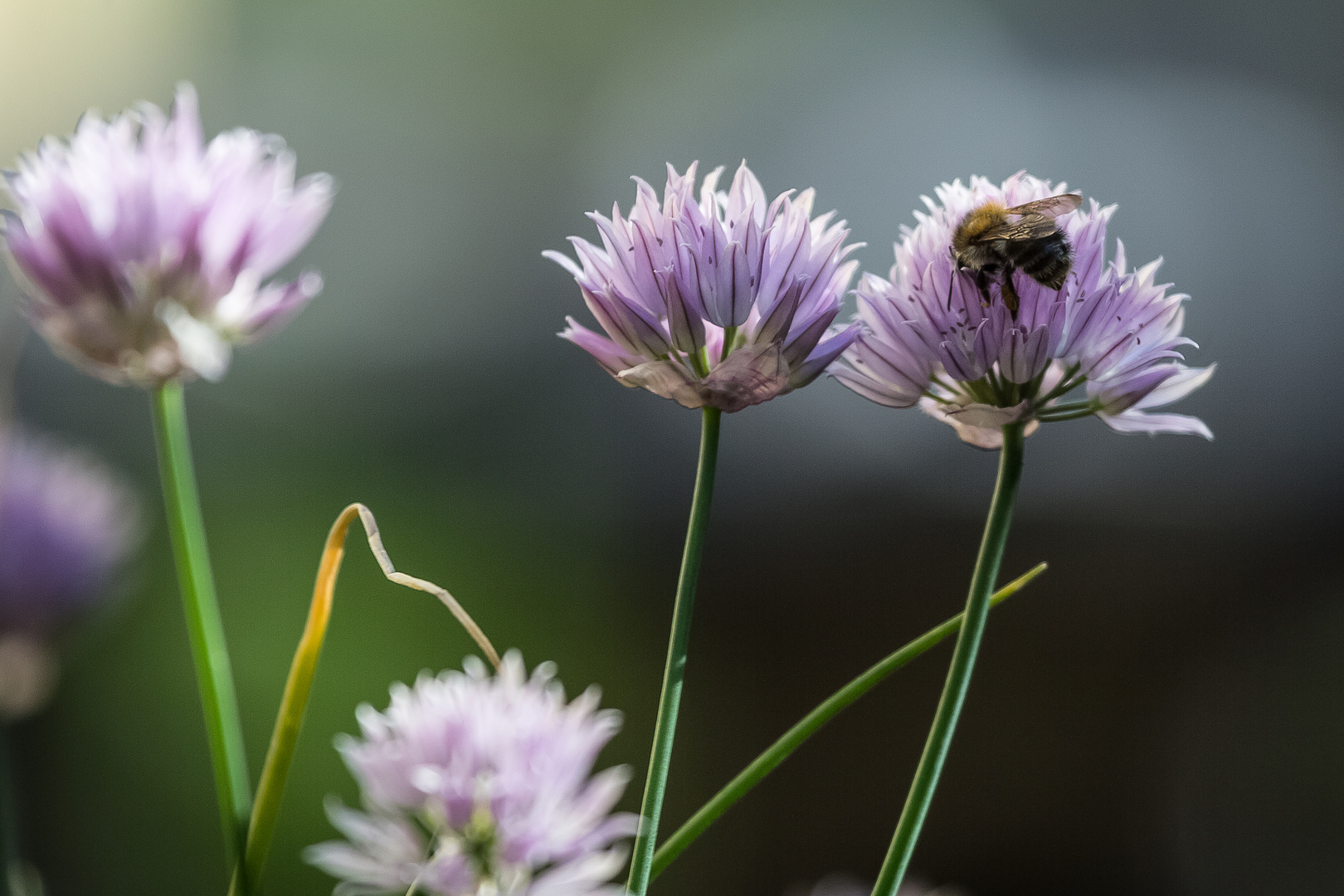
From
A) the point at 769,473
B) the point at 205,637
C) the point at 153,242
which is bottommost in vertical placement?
the point at 769,473

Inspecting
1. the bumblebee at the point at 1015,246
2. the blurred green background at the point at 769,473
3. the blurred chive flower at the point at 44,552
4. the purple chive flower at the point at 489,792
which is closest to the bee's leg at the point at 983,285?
the bumblebee at the point at 1015,246

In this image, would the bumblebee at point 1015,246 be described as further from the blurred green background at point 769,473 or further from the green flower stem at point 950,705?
the blurred green background at point 769,473

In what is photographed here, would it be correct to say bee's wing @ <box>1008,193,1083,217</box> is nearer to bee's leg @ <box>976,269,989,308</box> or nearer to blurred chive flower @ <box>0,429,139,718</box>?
bee's leg @ <box>976,269,989,308</box>

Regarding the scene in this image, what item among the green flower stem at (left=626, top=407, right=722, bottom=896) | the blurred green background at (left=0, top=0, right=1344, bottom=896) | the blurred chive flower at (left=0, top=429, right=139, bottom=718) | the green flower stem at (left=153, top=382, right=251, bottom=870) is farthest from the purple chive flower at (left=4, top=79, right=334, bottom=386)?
the blurred green background at (left=0, top=0, right=1344, bottom=896)

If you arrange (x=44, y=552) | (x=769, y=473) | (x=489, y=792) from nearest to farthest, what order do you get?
(x=489, y=792)
(x=44, y=552)
(x=769, y=473)

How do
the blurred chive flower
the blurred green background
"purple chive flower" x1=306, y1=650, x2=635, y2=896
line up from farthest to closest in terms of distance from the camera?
the blurred green background
the blurred chive flower
"purple chive flower" x1=306, y1=650, x2=635, y2=896

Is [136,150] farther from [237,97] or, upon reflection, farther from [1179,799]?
[237,97]

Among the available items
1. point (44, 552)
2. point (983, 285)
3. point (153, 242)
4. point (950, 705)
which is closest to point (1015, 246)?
point (983, 285)

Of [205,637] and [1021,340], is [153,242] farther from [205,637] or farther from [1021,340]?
[1021,340]
